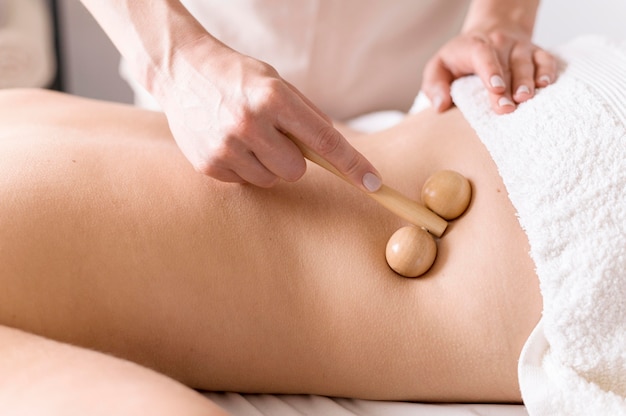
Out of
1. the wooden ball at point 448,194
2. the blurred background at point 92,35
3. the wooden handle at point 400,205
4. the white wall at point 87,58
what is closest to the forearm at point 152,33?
the wooden handle at point 400,205

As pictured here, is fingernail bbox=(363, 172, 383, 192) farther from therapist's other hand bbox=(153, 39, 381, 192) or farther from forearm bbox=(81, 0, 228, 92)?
forearm bbox=(81, 0, 228, 92)

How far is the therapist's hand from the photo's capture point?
88 centimetres

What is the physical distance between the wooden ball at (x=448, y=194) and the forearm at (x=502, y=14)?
37cm

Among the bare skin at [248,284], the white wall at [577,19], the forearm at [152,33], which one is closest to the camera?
the bare skin at [248,284]

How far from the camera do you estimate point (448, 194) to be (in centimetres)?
79

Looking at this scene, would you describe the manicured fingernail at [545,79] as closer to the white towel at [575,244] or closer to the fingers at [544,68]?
the fingers at [544,68]

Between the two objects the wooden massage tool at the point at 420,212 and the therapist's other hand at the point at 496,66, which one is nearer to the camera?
the wooden massage tool at the point at 420,212

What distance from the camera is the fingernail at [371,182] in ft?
2.51

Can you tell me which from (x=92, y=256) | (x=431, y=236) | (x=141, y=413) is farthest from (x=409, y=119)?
(x=141, y=413)

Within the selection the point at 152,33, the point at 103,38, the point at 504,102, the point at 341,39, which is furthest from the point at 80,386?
the point at 103,38

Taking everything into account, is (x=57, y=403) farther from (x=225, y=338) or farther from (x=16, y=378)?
(x=225, y=338)

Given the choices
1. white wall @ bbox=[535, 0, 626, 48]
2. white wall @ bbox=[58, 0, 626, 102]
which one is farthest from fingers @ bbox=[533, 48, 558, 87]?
white wall @ bbox=[58, 0, 626, 102]

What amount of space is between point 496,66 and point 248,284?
1.37 ft

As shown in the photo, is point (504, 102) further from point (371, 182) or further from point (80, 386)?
point (80, 386)
